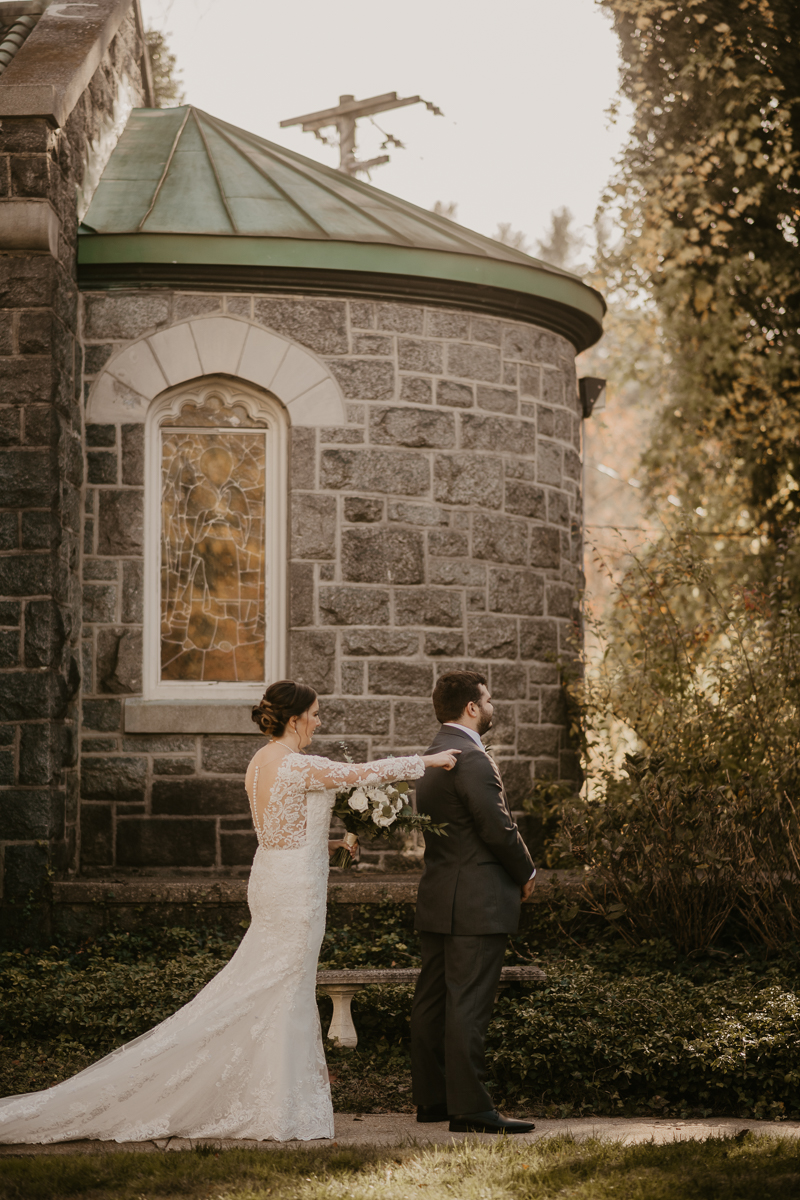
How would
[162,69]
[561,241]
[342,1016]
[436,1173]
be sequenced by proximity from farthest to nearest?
1. [561,241]
2. [162,69]
3. [342,1016]
4. [436,1173]

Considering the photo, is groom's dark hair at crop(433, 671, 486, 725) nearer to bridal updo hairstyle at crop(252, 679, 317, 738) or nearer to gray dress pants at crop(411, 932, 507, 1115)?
bridal updo hairstyle at crop(252, 679, 317, 738)

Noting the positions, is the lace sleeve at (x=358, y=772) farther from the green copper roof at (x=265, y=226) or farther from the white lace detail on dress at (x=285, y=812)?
the green copper roof at (x=265, y=226)

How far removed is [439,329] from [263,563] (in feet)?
6.53

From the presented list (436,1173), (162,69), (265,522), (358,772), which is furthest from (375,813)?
(162,69)

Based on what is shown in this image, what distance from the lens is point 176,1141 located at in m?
4.83

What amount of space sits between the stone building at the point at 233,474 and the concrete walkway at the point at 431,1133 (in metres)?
2.92

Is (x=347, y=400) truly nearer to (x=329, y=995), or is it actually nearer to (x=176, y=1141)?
(x=329, y=995)

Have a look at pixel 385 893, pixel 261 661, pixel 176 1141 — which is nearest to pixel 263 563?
pixel 261 661

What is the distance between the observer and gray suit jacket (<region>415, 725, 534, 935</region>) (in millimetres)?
5051

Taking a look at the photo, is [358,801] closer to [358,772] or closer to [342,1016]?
[358,772]

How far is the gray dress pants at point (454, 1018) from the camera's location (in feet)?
16.3

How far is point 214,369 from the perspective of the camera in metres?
8.25

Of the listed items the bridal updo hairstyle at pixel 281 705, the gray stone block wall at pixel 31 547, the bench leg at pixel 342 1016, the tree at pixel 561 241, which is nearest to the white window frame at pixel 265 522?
the gray stone block wall at pixel 31 547

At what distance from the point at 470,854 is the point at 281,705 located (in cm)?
98
